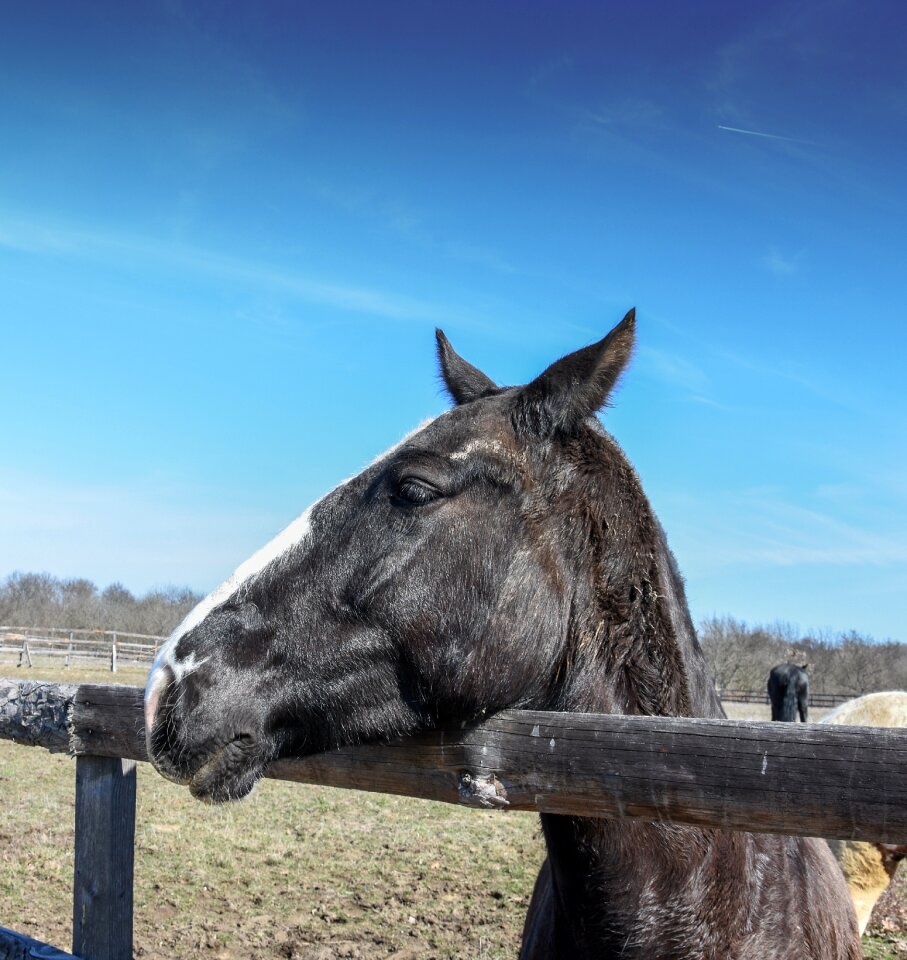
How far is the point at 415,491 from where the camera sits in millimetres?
2422

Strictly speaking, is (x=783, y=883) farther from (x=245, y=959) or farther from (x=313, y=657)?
(x=245, y=959)

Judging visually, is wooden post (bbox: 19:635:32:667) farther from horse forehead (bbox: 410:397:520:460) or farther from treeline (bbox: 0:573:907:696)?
horse forehead (bbox: 410:397:520:460)

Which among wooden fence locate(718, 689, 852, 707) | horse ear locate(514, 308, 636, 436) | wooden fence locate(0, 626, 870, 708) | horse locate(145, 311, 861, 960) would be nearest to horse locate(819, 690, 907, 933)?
horse locate(145, 311, 861, 960)

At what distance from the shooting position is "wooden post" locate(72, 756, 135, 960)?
2959mm

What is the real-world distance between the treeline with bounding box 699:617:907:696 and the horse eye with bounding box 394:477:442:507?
1976 inches

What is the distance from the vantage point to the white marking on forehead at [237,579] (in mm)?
2227

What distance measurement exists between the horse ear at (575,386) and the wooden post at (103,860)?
78.5 inches

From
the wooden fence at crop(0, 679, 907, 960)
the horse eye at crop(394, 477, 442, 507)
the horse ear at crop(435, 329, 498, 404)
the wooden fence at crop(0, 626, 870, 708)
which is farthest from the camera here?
the wooden fence at crop(0, 626, 870, 708)

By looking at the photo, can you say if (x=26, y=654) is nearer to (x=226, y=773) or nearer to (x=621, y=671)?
(x=226, y=773)

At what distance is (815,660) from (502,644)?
68627mm

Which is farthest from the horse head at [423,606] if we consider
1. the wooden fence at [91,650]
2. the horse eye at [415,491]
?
the wooden fence at [91,650]

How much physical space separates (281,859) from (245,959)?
2387 millimetres

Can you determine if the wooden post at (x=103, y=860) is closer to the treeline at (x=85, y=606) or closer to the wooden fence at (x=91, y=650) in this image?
the wooden fence at (x=91, y=650)

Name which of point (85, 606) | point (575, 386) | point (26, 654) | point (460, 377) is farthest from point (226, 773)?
point (85, 606)
